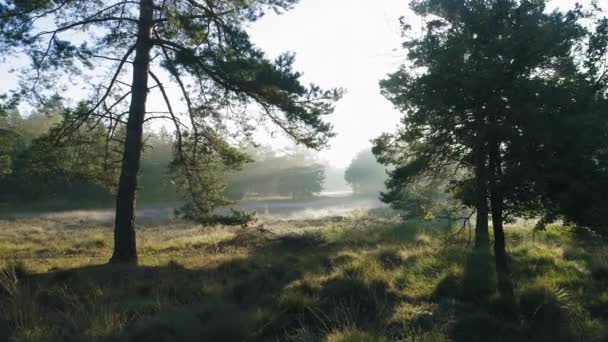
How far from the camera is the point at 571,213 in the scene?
21.4 ft

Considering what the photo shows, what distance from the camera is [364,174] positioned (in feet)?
299

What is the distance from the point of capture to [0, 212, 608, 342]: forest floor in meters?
4.80

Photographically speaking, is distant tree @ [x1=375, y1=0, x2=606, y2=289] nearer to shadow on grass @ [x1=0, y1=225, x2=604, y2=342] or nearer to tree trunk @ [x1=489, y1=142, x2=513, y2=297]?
tree trunk @ [x1=489, y1=142, x2=513, y2=297]

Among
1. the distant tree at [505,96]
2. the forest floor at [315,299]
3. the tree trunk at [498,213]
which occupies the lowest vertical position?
the forest floor at [315,299]

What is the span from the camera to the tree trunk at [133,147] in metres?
10.2

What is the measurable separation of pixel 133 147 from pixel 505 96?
824 cm

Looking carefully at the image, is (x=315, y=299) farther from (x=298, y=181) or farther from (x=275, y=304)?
(x=298, y=181)

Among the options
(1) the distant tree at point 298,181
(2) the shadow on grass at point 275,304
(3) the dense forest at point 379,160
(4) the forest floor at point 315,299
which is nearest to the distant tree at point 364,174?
(1) the distant tree at point 298,181

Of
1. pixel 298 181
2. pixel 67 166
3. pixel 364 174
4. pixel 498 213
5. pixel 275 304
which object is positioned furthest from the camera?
pixel 364 174

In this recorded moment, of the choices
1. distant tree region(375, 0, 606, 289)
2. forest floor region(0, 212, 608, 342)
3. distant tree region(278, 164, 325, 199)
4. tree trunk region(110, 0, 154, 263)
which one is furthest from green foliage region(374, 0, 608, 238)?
distant tree region(278, 164, 325, 199)

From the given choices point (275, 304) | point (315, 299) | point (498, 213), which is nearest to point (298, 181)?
point (498, 213)

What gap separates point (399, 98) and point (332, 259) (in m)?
4.82

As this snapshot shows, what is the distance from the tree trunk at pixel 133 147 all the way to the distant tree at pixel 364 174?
262 ft

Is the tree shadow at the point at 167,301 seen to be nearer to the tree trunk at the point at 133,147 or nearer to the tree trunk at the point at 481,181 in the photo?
the tree trunk at the point at 133,147
